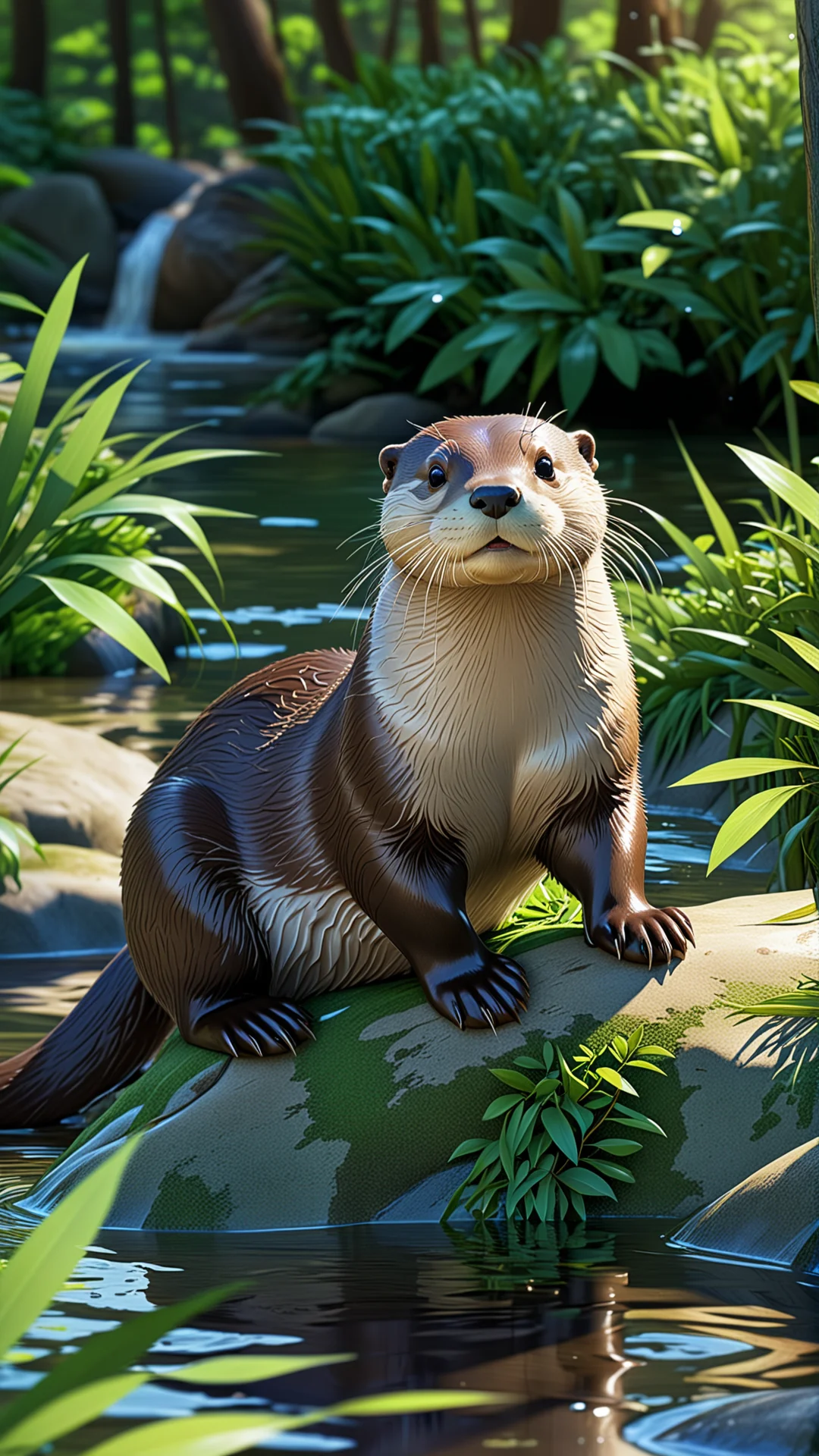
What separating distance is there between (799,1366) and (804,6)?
5.58ft

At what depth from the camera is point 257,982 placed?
3119 millimetres

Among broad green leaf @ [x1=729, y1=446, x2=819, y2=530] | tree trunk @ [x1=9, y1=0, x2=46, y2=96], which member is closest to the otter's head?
broad green leaf @ [x1=729, y1=446, x2=819, y2=530]

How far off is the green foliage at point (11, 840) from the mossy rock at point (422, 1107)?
0.75 m

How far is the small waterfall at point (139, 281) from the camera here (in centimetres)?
1850

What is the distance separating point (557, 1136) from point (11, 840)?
1.48 m

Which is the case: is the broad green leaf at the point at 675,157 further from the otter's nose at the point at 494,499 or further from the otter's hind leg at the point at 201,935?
the otter's nose at the point at 494,499

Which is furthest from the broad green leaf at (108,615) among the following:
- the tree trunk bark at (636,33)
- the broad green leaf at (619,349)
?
the tree trunk bark at (636,33)

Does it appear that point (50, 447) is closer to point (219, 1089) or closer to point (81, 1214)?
point (219, 1089)

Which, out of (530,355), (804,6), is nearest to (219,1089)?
(804,6)

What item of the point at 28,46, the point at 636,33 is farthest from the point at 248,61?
the point at 28,46

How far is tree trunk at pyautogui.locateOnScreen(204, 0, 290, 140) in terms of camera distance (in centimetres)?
1997

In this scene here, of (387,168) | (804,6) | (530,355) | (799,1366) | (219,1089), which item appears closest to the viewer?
(799,1366)

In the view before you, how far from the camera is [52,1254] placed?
62.7 inches

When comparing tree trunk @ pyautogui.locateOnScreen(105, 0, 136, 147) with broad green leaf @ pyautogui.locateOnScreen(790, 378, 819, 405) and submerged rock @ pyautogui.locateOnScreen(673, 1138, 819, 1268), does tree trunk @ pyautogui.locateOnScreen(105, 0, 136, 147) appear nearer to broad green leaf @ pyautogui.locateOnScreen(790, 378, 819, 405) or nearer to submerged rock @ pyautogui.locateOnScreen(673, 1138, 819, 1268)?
broad green leaf @ pyautogui.locateOnScreen(790, 378, 819, 405)
